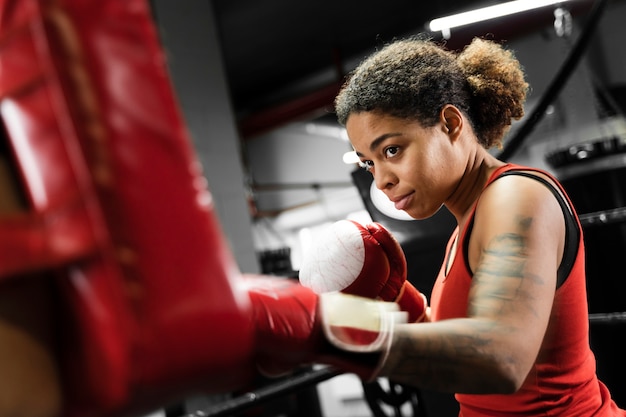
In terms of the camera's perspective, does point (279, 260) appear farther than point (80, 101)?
Yes

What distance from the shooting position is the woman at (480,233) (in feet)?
2.75

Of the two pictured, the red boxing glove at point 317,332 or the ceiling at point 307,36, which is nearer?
the red boxing glove at point 317,332

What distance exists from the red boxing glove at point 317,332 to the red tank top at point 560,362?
0.37 m

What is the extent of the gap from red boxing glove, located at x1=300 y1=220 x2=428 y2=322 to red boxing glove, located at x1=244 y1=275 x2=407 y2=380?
0.40 meters

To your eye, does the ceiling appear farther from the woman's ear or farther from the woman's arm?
the woman's arm

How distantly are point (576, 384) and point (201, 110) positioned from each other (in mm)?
3724

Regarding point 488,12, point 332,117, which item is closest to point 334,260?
point 488,12

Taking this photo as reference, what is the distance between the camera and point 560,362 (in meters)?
1.07

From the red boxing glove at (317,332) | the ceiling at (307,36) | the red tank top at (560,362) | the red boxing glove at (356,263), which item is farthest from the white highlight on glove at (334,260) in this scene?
the ceiling at (307,36)

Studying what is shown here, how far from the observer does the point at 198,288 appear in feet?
1.63

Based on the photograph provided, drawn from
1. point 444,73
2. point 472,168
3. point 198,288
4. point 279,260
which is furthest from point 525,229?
point 279,260

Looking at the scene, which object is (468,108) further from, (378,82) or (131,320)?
(131,320)

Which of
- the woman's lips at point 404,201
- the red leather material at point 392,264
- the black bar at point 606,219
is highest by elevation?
the woman's lips at point 404,201

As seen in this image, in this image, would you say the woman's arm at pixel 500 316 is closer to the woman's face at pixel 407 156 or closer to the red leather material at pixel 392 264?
the woman's face at pixel 407 156
